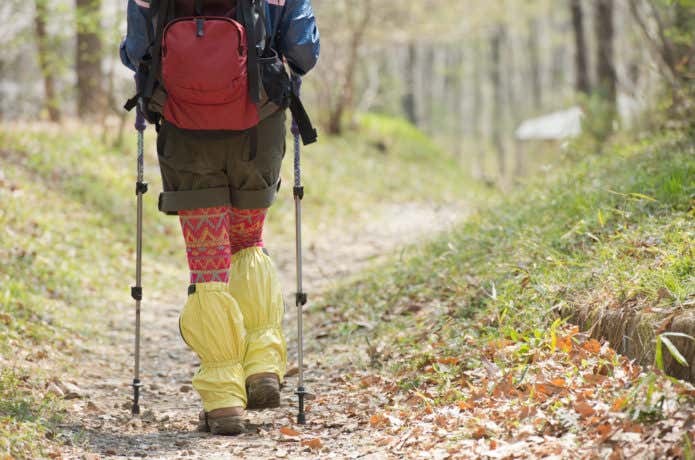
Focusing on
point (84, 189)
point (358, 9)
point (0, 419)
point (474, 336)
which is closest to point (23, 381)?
point (0, 419)

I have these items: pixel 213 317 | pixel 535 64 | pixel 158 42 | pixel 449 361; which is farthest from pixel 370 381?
pixel 535 64

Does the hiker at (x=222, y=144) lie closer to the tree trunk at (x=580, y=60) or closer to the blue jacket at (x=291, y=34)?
the blue jacket at (x=291, y=34)

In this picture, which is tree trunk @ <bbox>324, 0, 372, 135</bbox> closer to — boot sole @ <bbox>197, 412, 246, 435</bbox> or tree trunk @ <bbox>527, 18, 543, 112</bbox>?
boot sole @ <bbox>197, 412, 246, 435</bbox>

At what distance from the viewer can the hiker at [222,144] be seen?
11.8 ft

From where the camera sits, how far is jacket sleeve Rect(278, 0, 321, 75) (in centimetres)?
387

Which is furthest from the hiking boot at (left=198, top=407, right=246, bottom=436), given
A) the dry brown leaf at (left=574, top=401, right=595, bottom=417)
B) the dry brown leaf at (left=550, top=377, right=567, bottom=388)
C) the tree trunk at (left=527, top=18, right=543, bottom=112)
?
the tree trunk at (left=527, top=18, right=543, bottom=112)

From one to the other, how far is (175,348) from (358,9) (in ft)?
46.9

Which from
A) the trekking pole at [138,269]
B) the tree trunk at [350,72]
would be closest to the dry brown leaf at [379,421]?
the trekking pole at [138,269]

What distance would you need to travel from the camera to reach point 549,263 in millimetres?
4910

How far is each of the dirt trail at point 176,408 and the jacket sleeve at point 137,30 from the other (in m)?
1.77

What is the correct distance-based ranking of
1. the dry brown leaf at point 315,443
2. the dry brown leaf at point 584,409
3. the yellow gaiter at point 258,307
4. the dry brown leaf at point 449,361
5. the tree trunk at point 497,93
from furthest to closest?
the tree trunk at point 497,93 → the dry brown leaf at point 449,361 → the yellow gaiter at point 258,307 → the dry brown leaf at point 315,443 → the dry brown leaf at point 584,409

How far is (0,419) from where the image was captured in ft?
11.2

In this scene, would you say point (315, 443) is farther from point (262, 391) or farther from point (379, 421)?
point (262, 391)

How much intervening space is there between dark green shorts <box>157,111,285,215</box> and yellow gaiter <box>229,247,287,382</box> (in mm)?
328
